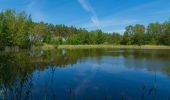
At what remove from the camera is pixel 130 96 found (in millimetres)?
12070

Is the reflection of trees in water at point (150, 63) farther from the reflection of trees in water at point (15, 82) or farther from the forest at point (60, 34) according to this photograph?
the forest at point (60, 34)

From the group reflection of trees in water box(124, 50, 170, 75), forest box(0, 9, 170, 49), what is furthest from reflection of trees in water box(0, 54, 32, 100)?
forest box(0, 9, 170, 49)

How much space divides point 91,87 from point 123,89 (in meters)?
1.80

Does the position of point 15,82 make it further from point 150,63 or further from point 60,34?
point 60,34

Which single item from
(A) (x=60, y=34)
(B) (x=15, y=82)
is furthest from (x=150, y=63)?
(A) (x=60, y=34)

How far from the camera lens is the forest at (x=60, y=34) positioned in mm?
53750

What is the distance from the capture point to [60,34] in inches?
4906

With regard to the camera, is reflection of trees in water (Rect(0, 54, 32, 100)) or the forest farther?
the forest

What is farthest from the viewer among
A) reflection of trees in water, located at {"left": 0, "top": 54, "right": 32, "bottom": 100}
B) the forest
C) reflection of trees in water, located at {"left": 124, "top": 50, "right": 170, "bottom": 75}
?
the forest

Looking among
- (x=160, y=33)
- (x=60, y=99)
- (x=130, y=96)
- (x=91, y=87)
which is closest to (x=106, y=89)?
(x=91, y=87)

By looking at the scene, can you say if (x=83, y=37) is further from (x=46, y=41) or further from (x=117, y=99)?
(x=117, y=99)

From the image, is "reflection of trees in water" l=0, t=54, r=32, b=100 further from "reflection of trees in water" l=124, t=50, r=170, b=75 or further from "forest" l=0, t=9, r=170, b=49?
"forest" l=0, t=9, r=170, b=49

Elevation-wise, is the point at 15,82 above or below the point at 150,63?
above

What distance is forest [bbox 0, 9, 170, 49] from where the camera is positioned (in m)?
53.8
